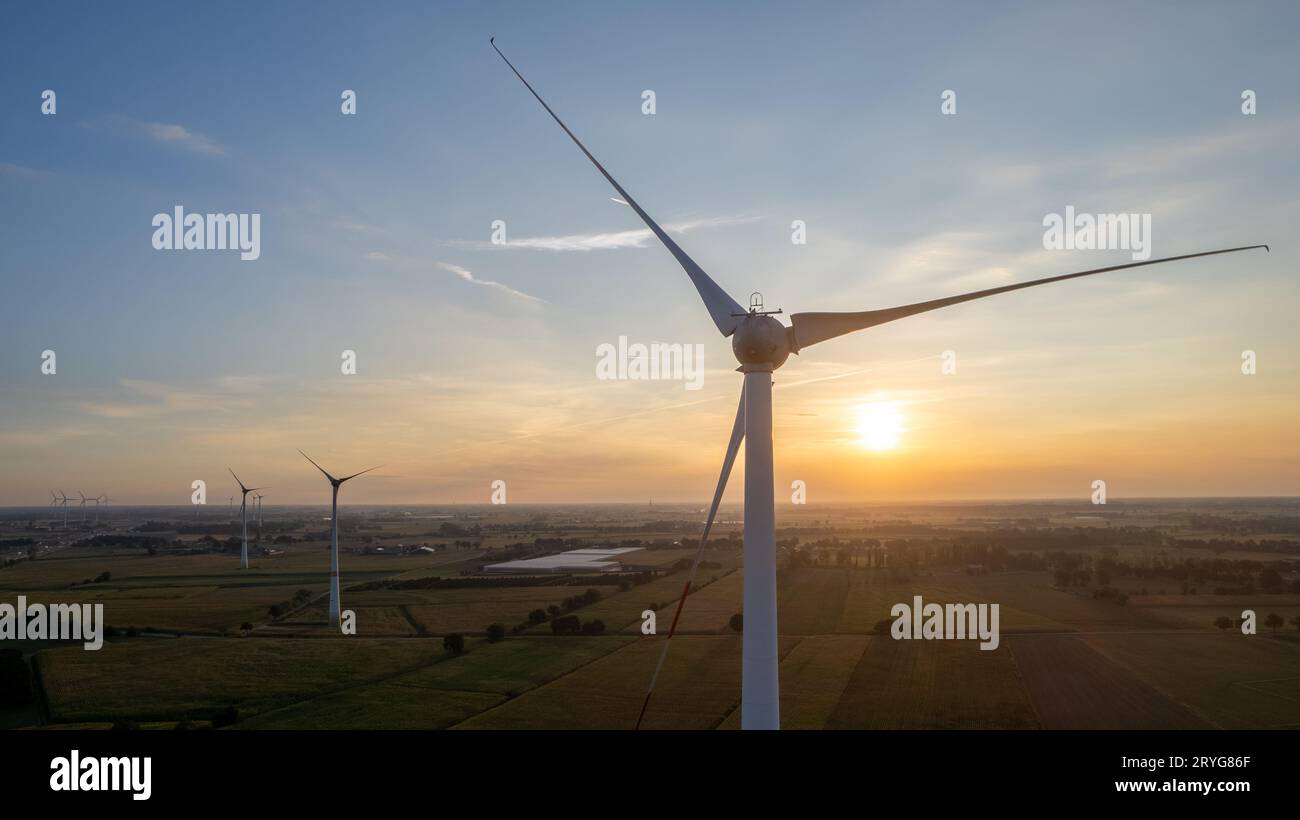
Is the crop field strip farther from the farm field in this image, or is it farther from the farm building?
the farm building

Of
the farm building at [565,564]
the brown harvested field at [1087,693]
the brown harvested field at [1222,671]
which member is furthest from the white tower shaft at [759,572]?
the farm building at [565,564]

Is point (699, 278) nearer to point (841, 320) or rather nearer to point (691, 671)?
point (841, 320)

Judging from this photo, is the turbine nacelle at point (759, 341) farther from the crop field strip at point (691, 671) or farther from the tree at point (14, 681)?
the tree at point (14, 681)

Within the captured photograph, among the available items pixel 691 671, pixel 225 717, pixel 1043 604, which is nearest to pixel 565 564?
pixel 1043 604

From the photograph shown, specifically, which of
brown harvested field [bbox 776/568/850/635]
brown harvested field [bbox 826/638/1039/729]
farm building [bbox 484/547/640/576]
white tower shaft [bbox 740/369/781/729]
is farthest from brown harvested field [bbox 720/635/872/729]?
farm building [bbox 484/547/640/576]

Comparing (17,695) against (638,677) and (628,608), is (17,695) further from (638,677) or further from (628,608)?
(628,608)
